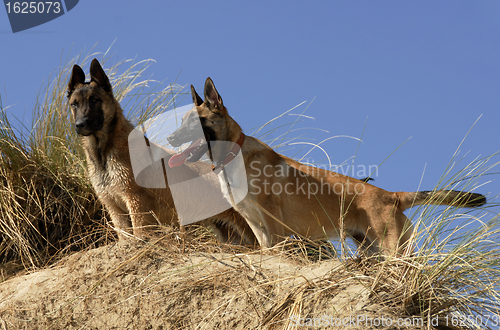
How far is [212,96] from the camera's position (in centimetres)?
569

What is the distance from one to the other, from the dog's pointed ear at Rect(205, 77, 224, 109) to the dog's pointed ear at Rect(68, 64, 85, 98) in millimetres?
1495

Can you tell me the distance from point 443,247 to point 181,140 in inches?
120

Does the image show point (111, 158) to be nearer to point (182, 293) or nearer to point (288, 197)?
point (182, 293)

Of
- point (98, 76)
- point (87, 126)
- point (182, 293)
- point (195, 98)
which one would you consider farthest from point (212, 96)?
point (182, 293)

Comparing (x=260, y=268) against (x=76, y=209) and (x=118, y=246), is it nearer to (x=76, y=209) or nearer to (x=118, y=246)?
(x=118, y=246)

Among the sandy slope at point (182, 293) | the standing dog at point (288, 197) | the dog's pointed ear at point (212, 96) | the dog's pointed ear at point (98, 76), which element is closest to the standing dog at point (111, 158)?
the dog's pointed ear at point (98, 76)

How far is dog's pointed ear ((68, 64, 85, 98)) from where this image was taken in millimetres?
5664

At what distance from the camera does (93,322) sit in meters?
4.54

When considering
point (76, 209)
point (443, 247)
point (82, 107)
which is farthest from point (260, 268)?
point (76, 209)

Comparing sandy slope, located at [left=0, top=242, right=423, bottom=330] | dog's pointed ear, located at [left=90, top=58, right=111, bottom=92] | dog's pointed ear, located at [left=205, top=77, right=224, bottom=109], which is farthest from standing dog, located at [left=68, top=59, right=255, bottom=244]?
dog's pointed ear, located at [left=205, top=77, right=224, bottom=109]

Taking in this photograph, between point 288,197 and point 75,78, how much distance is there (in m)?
2.93

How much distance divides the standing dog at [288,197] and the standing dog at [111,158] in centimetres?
50

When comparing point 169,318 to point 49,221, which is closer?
point 169,318

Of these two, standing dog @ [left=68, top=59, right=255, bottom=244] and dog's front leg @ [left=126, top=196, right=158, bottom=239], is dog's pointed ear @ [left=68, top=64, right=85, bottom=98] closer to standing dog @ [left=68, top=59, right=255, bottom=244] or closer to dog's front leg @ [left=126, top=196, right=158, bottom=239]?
standing dog @ [left=68, top=59, right=255, bottom=244]
